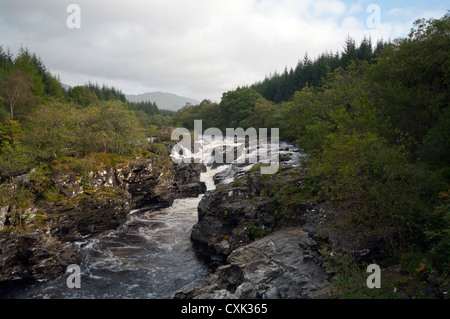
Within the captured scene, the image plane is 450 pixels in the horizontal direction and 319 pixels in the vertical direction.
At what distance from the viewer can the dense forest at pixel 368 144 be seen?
8.17 metres

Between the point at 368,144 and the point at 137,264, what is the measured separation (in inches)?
551

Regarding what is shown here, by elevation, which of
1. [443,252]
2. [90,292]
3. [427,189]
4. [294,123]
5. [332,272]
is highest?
[294,123]

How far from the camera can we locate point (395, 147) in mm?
10820

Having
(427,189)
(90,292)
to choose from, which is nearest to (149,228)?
(90,292)

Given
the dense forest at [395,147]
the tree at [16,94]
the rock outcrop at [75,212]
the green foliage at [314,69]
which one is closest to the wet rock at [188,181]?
the rock outcrop at [75,212]

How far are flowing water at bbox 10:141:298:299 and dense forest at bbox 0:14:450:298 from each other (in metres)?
5.28

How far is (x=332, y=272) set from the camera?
8.67 metres

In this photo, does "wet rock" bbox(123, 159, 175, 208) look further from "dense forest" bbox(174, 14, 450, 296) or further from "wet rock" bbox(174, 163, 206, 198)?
"dense forest" bbox(174, 14, 450, 296)

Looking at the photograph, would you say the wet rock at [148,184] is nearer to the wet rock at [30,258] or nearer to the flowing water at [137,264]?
the flowing water at [137,264]

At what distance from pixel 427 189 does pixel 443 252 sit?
2.82 m

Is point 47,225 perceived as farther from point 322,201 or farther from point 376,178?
point 376,178

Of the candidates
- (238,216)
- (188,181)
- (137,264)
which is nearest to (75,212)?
(137,264)

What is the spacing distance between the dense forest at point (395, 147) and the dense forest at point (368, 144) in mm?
46

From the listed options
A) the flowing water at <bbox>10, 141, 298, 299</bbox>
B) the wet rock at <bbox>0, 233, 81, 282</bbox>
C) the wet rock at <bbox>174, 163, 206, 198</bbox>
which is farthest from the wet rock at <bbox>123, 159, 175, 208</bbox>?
the wet rock at <bbox>0, 233, 81, 282</bbox>
